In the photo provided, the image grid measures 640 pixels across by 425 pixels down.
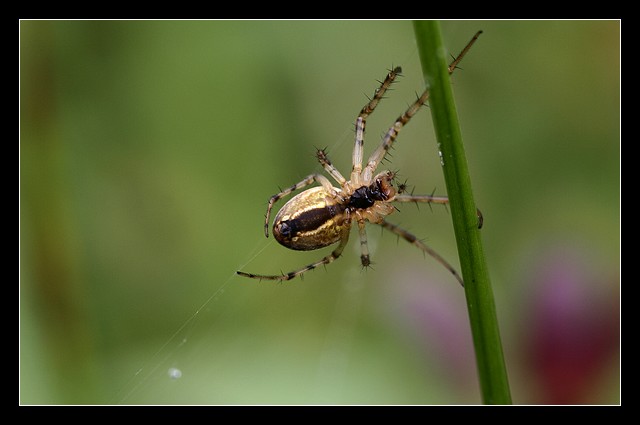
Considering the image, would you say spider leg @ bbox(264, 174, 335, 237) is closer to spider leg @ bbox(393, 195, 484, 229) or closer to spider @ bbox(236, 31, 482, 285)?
spider @ bbox(236, 31, 482, 285)

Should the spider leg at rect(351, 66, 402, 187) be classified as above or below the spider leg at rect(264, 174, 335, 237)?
above

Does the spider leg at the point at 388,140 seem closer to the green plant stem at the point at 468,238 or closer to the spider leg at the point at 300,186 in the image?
the spider leg at the point at 300,186

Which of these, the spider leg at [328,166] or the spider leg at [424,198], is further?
the spider leg at [328,166]

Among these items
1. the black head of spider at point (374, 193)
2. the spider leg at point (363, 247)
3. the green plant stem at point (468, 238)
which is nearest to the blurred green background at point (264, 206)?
the spider leg at point (363, 247)

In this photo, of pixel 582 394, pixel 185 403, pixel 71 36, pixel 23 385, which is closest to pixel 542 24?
pixel 582 394

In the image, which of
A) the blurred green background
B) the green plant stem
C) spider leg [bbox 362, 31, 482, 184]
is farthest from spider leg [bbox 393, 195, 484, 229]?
the green plant stem

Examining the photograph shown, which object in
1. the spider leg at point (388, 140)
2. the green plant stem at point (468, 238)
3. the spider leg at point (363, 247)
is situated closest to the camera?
the green plant stem at point (468, 238)

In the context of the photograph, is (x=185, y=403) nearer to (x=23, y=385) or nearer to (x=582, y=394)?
(x=23, y=385)

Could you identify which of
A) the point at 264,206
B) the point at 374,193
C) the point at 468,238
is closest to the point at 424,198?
the point at 374,193
